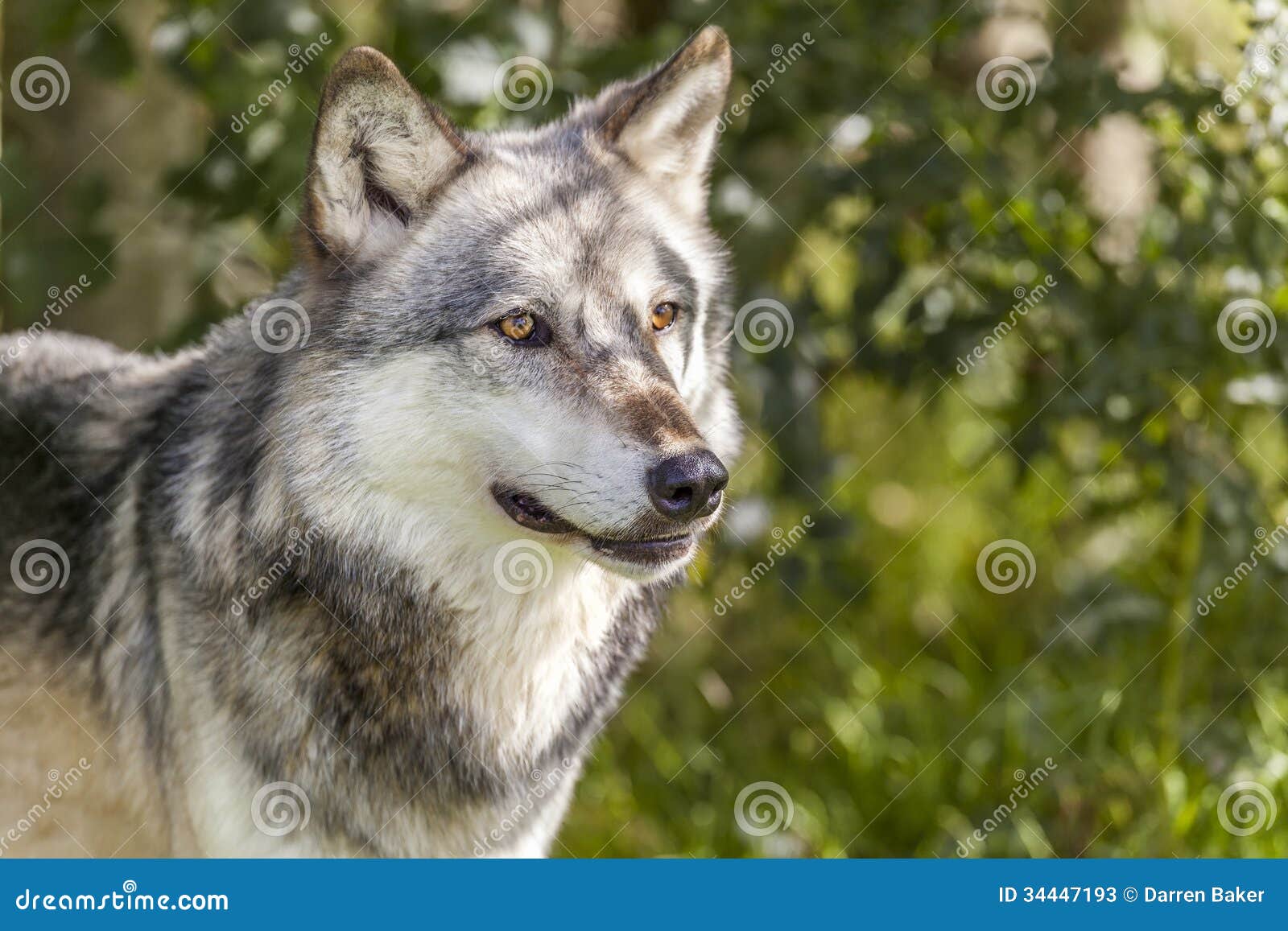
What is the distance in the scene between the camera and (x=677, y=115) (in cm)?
342

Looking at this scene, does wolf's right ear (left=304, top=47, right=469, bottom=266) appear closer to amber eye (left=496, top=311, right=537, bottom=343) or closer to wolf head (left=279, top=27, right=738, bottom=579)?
wolf head (left=279, top=27, right=738, bottom=579)

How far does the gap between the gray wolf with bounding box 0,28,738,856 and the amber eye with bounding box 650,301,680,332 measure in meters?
0.01

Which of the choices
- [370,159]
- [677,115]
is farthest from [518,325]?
[677,115]

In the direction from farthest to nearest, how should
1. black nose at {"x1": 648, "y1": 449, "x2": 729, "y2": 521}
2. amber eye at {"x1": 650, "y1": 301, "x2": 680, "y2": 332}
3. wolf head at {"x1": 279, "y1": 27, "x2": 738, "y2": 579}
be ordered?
amber eye at {"x1": 650, "y1": 301, "x2": 680, "y2": 332}
wolf head at {"x1": 279, "y1": 27, "x2": 738, "y2": 579}
black nose at {"x1": 648, "y1": 449, "x2": 729, "y2": 521}

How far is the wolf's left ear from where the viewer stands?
10.8 ft

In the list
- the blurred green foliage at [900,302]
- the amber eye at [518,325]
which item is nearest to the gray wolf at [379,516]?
the amber eye at [518,325]

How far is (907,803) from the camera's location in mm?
4906

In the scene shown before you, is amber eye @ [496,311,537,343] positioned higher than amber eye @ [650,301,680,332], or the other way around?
amber eye @ [650,301,680,332]

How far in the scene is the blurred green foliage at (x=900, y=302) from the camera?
13.3ft

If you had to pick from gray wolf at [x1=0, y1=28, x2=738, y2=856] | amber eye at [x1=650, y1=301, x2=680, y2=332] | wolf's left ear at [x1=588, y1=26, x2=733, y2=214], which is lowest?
gray wolf at [x1=0, y1=28, x2=738, y2=856]

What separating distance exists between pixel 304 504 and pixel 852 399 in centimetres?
463

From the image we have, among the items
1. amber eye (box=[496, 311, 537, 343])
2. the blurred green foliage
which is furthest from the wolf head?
the blurred green foliage

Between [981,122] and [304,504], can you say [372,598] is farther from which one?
[981,122]

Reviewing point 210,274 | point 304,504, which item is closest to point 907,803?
point 304,504
